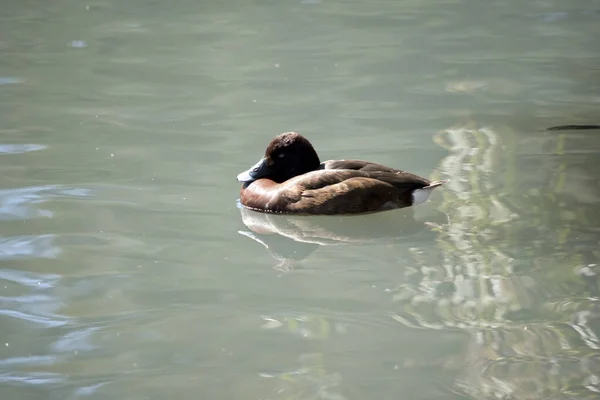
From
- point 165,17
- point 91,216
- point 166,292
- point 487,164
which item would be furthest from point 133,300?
point 165,17

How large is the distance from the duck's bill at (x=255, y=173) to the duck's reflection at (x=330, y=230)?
0.30 metres

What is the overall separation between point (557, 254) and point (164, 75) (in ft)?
21.1

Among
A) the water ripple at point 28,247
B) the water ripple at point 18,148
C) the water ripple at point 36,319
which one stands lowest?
the water ripple at point 36,319

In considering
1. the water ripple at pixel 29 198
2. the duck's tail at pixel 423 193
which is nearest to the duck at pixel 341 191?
the duck's tail at pixel 423 193

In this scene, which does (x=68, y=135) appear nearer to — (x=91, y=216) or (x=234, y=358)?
(x=91, y=216)

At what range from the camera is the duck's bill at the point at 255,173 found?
7793 mm

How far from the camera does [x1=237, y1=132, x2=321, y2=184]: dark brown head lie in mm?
7727

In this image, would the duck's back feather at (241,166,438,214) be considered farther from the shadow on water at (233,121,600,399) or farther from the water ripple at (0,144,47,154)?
the water ripple at (0,144,47,154)

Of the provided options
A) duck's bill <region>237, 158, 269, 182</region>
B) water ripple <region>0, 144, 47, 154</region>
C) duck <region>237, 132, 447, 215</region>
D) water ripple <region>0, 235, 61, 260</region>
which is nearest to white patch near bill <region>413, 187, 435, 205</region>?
duck <region>237, 132, 447, 215</region>

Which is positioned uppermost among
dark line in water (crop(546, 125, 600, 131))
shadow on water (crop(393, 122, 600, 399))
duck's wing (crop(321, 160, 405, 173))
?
duck's wing (crop(321, 160, 405, 173))

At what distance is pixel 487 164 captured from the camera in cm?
833

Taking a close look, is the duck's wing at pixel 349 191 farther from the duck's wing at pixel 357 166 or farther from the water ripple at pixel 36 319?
the water ripple at pixel 36 319

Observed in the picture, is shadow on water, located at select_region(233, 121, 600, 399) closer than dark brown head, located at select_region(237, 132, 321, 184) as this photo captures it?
Yes

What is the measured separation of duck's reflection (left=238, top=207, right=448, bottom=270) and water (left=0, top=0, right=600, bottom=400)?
0.03 m
